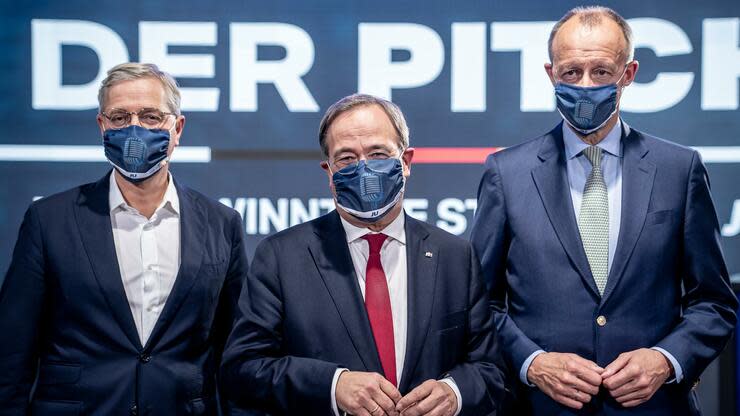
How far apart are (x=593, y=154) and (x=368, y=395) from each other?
3.29 ft

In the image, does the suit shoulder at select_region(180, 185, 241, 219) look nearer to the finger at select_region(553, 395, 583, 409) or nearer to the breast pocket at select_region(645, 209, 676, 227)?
the finger at select_region(553, 395, 583, 409)

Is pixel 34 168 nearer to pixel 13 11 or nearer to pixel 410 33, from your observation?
pixel 13 11

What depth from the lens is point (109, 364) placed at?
8.11 ft

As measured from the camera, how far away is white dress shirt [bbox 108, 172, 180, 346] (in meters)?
2.53

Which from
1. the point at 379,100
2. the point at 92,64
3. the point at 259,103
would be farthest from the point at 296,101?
the point at 379,100

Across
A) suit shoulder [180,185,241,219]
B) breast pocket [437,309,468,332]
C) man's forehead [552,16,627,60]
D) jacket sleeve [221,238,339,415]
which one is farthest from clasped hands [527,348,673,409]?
suit shoulder [180,185,241,219]

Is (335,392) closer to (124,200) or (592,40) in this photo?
(124,200)

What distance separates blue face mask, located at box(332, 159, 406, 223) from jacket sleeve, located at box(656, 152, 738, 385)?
83cm

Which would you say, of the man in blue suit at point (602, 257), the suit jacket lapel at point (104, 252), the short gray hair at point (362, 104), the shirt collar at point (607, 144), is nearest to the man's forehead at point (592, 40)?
the man in blue suit at point (602, 257)

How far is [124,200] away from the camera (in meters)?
2.62

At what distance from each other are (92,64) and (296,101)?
102 cm

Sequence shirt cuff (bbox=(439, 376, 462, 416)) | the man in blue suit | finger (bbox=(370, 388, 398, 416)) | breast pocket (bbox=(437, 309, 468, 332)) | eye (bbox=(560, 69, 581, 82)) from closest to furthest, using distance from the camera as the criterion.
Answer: finger (bbox=(370, 388, 398, 416)) → shirt cuff (bbox=(439, 376, 462, 416)) → breast pocket (bbox=(437, 309, 468, 332)) → the man in blue suit → eye (bbox=(560, 69, 581, 82))

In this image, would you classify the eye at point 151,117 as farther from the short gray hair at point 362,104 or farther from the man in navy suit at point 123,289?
the short gray hair at point 362,104

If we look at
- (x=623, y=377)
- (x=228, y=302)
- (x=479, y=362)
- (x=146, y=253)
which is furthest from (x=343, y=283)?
A: (x=623, y=377)
